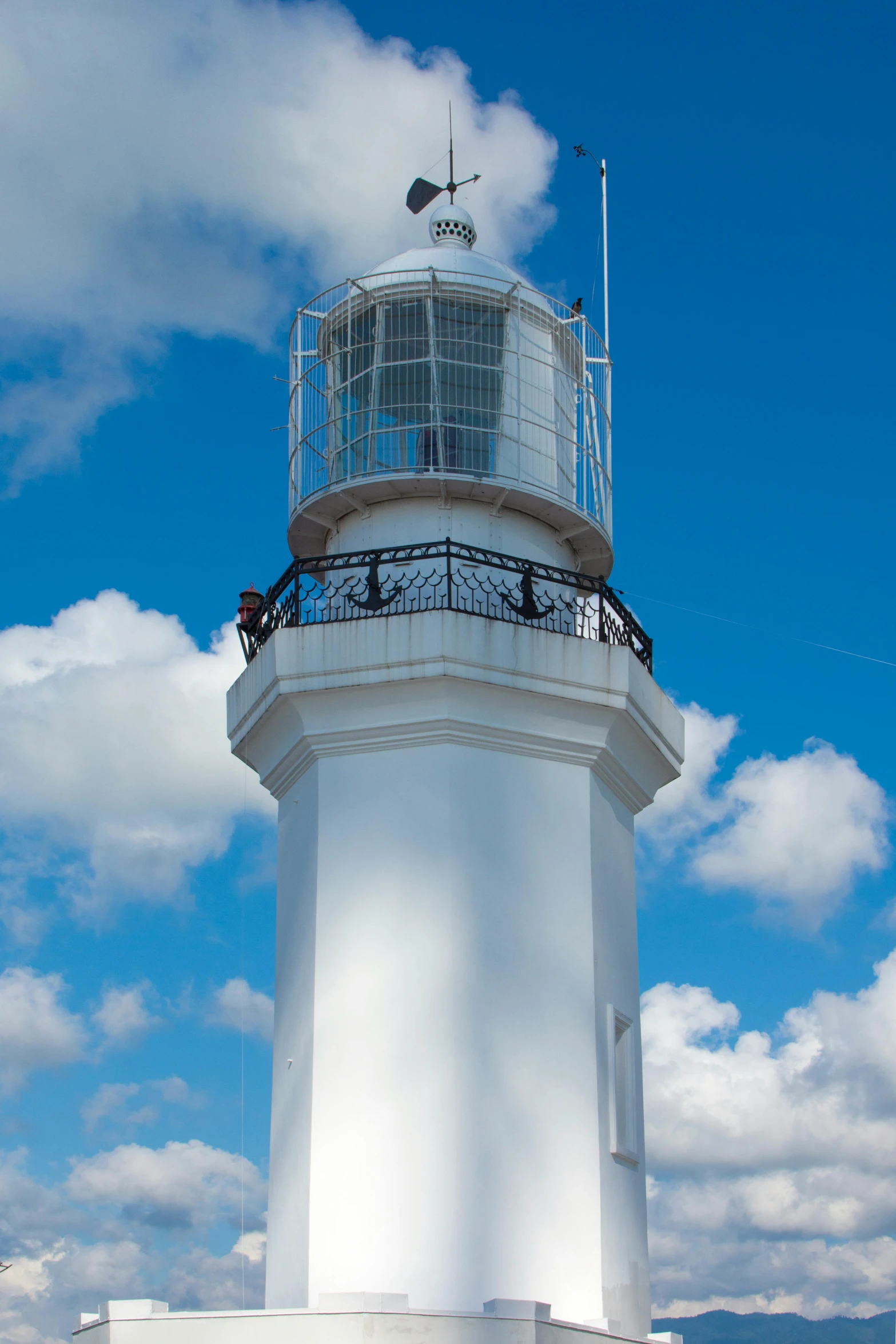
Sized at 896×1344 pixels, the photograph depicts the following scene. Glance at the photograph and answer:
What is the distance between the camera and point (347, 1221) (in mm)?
12773

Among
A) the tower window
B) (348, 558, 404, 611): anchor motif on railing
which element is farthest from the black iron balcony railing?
the tower window

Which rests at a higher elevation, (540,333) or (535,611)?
(540,333)

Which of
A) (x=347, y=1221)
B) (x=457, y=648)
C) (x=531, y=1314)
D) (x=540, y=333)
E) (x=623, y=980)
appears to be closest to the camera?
(x=531, y=1314)

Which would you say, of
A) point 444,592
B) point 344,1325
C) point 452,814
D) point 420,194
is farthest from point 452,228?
point 344,1325

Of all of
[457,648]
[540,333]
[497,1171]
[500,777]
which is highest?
[540,333]

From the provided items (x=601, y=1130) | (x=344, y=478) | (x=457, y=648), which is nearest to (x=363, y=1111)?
(x=601, y=1130)

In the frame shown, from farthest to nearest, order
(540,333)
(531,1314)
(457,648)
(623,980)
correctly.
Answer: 1. (540,333)
2. (623,980)
3. (457,648)
4. (531,1314)

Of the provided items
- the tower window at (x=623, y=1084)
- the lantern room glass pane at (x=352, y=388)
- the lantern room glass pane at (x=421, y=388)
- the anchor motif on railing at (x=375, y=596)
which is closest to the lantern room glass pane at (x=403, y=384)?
the lantern room glass pane at (x=421, y=388)

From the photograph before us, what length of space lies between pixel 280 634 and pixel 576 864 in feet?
11.5

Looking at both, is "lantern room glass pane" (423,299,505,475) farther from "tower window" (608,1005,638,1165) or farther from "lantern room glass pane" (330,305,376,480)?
"tower window" (608,1005,638,1165)

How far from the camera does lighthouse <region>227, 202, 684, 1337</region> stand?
12906mm

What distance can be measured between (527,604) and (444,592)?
81 cm

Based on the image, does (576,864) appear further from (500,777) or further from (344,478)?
(344,478)

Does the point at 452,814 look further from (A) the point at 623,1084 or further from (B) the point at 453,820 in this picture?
(A) the point at 623,1084
